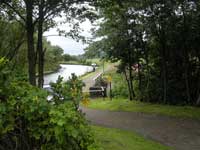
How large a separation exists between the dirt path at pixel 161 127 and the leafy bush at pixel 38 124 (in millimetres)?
6767

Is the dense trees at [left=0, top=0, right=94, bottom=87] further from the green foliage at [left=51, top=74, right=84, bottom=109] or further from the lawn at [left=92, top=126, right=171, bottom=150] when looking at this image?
the green foliage at [left=51, top=74, right=84, bottom=109]

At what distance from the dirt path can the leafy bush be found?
22.2 ft

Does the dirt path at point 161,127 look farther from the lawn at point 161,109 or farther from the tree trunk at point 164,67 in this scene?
the tree trunk at point 164,67

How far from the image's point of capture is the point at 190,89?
17.8 metres

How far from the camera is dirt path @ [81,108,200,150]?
31.7 ft

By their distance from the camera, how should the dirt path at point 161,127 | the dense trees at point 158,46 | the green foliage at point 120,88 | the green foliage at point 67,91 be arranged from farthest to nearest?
1. the green foliage at point 120,88
2. the dense trees at point 158,46
3. the dirt path at point 161,127
4. the green foliage at point 67,91

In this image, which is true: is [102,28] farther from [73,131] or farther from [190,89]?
[73,131]

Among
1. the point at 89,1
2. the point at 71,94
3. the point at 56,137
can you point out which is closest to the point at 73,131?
the point at 56,137

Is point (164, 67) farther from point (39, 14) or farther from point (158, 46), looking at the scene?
point (39, 14)

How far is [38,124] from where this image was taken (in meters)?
2.69

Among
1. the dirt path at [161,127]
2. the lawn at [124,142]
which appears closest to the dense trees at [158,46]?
the dirt path at [161,127]

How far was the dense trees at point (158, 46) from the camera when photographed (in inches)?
622

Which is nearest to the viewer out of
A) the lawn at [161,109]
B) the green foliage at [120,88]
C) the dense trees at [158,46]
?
the lawn at [161,109]

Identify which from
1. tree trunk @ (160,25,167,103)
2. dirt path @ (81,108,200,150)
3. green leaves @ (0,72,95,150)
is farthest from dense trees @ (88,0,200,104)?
green leaves @ (0,72,95,150)
